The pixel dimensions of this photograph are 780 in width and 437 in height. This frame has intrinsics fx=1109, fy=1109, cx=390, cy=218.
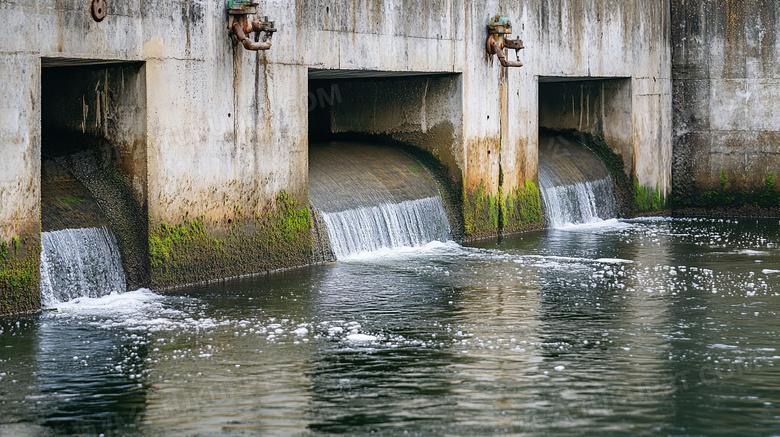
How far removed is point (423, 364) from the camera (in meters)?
8.12

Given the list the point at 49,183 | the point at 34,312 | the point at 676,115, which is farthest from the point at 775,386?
the point at 676,115

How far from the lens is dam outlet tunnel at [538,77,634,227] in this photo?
18.6m

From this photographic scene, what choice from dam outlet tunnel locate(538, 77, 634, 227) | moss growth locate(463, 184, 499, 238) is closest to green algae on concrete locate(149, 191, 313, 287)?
moss growth locate(463, 184, 499, 238)

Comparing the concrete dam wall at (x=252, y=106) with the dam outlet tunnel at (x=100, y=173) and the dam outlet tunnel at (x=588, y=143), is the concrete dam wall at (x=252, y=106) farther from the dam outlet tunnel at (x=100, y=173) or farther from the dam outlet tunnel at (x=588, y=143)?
the dam outlet tunnel at (x=588, y=143)

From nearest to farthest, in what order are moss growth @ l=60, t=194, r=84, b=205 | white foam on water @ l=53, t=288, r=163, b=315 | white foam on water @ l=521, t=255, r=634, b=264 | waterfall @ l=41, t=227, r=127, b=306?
1. white foam on water @ l=53, t=288, r=163, b=315
2. waterfall @ l=41, t=227, r=127, b=306
3. moss growth @ l=60, t=194, r=84, b=205
4. white foam on water @ l=521, t=255, r=634, b=264

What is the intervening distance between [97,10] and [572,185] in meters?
10.0

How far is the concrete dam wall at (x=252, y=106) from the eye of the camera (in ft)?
32.8

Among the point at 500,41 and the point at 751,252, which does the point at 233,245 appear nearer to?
the point at 500,41

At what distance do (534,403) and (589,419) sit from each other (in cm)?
45

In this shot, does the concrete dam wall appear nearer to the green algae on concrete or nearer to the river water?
the green algae on concrete

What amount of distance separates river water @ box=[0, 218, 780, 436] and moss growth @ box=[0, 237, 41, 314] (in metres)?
0.21

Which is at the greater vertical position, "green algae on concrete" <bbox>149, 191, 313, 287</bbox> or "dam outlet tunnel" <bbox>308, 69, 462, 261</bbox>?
"dam outlet tunnel" <bbox>308, 69, 462, 261</bbox>

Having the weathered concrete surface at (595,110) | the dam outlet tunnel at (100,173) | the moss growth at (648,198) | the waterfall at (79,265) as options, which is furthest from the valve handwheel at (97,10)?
the moss growth at (648,198)

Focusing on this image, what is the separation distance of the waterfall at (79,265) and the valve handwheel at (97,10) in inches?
80.9
